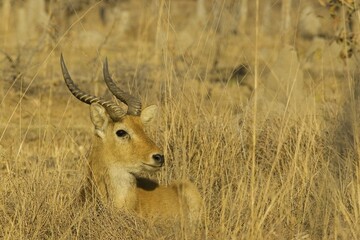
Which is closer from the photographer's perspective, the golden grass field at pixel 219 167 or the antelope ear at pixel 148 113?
the golden grass field at pixel 219 167

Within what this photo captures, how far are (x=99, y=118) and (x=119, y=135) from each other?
0.66 ft

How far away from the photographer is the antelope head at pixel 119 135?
638cm

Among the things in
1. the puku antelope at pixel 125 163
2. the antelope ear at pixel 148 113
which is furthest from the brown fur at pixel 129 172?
the antelope ear at pixel 148 113

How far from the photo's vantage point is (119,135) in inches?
257

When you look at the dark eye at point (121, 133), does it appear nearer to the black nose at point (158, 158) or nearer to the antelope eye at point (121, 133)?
the antelope eye at point (121, 133)

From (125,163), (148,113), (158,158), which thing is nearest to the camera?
(158,158)

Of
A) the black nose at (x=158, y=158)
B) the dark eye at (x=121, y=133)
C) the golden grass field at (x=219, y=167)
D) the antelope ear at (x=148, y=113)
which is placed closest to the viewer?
the golden grass field at (x=219, y=167)

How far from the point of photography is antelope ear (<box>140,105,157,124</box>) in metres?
6.81

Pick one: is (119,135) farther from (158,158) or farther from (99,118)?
(158,158)

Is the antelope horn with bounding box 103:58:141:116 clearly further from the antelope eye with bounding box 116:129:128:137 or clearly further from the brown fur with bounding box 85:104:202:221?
the antelope eye with bounding box 116:129:128:137

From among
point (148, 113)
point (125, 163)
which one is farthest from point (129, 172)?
point (148, 113)

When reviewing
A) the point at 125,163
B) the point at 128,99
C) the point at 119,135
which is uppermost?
the point at 128,99

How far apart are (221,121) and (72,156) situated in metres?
1.32

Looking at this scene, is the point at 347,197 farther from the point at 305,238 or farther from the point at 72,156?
the point at 72,156
